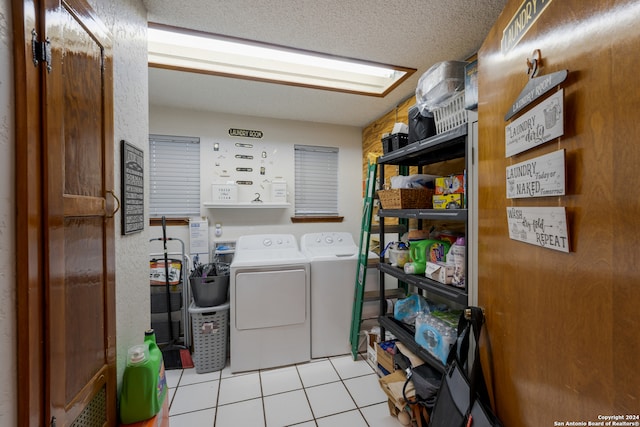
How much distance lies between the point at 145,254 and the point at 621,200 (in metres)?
1.95

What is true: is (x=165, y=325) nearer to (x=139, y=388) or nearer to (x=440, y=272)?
(x=139, y=388)

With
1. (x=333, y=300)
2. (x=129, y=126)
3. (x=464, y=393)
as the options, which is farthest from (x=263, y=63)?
(x=464, y=393)

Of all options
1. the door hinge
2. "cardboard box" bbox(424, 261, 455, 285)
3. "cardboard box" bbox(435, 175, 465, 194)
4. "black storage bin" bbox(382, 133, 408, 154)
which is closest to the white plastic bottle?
"cardboard box" bbox(424, 261, 455, 285)

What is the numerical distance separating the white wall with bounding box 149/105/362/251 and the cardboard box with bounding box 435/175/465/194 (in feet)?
5.94

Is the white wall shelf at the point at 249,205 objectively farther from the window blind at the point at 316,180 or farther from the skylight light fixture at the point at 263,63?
the skylight light fixture at the point at 263,63

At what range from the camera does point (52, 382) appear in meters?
0.72

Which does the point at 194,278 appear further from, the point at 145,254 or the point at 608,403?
the point at 608,403

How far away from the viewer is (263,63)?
2.15 metres

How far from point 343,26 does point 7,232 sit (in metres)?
1.88

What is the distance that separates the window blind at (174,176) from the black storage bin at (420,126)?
7.84ft

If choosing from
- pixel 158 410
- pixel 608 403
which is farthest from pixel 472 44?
pixel 158 410

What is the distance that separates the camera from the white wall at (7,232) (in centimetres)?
60

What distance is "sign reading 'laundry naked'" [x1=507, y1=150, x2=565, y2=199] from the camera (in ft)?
2.00

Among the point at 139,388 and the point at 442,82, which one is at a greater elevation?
the point at 442,82
